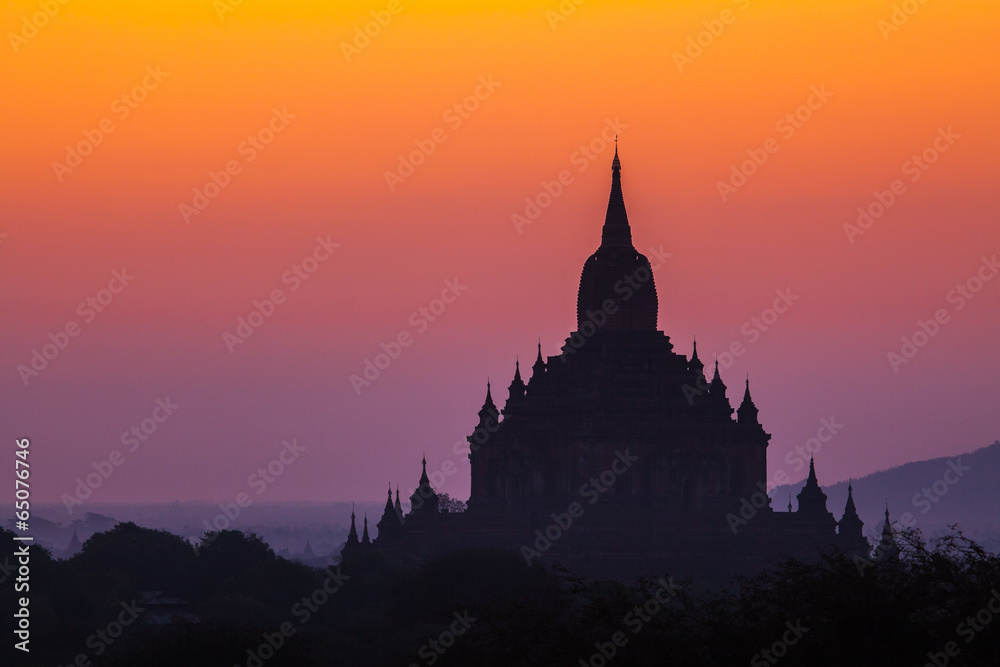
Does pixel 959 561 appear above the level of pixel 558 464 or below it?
below

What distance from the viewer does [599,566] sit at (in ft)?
391

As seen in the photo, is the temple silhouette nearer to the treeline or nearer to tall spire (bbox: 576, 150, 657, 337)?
tall spire (bbox: 576, 150, 657, 337)

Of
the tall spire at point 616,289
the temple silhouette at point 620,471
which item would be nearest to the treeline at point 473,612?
the temple silhouette at point 620,471

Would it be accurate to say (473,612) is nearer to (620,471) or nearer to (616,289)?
(620,471)

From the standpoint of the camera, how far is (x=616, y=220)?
431ft

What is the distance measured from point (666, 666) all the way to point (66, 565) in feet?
218

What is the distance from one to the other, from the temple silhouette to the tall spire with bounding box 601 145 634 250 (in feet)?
0.21

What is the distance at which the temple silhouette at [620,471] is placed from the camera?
121775 millimetres

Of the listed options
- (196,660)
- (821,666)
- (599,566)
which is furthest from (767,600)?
(599,566)

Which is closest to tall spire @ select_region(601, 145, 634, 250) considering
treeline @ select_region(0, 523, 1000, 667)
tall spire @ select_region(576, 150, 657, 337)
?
tall spire @ select_region(576, 150, 657, 337)

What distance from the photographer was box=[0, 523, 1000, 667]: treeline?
53594 millimetres

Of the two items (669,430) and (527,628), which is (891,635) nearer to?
(527,628)

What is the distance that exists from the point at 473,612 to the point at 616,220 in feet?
144

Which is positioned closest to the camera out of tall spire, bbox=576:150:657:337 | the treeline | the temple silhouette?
the treeline
